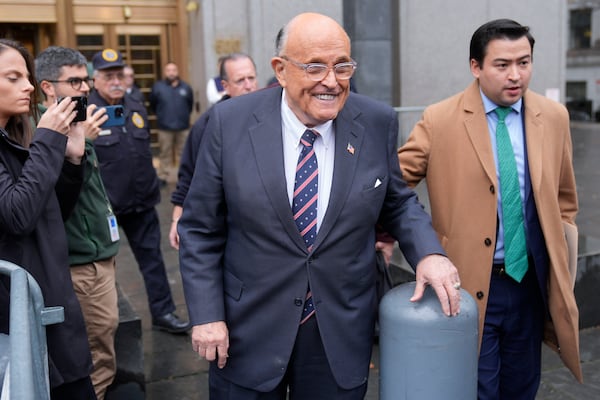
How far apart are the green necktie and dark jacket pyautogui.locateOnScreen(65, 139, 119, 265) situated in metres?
1.84

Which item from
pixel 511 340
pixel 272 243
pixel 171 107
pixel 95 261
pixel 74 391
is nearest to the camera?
pixel 272 243

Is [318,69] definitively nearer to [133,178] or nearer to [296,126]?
[296,126]

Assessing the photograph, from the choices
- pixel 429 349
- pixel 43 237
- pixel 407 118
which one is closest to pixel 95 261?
pixel 43 237

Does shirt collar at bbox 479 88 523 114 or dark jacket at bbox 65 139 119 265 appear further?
dark jacket at bbox 65 139 119 265

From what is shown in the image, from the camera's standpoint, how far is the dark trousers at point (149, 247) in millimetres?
4762

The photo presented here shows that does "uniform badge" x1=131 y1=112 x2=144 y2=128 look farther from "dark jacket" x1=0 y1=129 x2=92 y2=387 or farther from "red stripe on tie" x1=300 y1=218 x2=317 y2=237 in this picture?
"red stripe on tie" x1=300 y1=218 x2=317 y2=237

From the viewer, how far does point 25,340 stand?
163 cm

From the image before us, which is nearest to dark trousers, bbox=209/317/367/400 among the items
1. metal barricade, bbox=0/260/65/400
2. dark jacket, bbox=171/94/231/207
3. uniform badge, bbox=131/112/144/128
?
metal barricade, bbox=0/260/65/400

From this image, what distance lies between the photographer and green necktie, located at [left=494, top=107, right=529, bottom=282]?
2936 mm

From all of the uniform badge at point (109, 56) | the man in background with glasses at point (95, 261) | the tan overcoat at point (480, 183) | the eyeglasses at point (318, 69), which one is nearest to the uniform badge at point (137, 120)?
the uniform badge at point (109, 56)

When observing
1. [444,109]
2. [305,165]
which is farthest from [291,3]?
[305,165]

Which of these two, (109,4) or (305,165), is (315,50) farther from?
(109,4)

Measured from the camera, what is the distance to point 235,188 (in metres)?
2.30

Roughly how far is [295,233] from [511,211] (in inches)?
44.3
